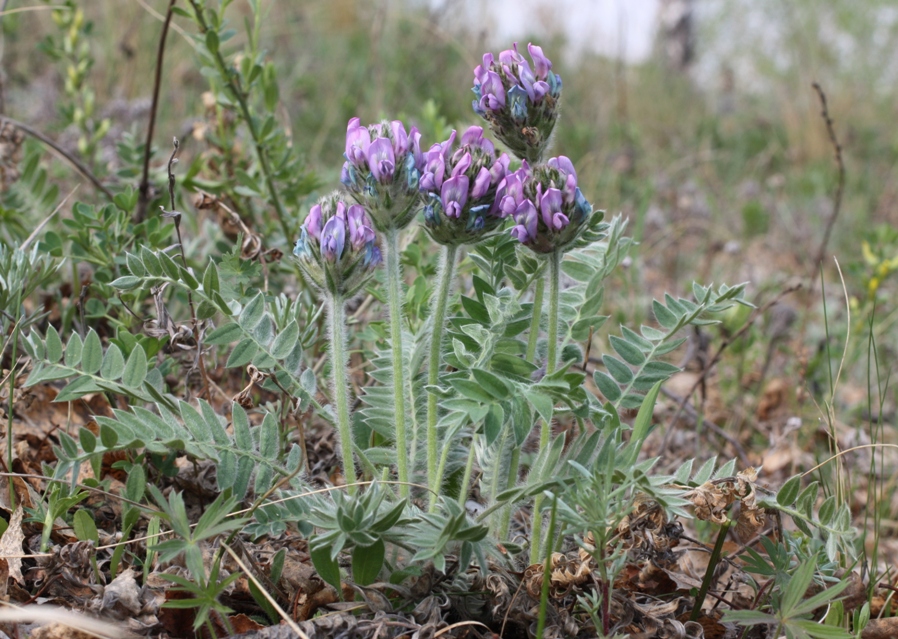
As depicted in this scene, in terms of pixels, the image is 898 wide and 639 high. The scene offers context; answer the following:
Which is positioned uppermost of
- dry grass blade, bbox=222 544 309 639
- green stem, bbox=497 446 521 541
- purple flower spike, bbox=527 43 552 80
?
purple flower spike, bbox=527 43 552 80

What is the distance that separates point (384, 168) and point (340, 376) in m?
0.37

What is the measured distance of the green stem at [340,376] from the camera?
4.74 feet

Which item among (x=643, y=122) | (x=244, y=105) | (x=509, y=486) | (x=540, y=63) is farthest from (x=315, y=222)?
(x=643, y=122)

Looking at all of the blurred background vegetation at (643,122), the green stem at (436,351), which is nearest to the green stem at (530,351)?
the green stem at (436,351)

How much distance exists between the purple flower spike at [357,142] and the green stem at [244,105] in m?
0.85

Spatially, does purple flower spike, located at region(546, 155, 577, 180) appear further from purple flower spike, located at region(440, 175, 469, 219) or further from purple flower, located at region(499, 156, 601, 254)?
purple flower spike, located at region(440, 175, 469, 219)

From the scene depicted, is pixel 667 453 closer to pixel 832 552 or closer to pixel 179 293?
pixel 832 552

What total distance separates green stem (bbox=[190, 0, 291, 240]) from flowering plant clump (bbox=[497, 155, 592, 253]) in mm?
1030

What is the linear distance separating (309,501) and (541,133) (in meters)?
0.77

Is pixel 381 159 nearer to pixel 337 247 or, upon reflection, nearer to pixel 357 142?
pixel 357 142

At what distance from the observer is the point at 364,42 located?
23.8 feet

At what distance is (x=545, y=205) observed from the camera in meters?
1.31

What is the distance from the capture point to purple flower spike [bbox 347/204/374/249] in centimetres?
139

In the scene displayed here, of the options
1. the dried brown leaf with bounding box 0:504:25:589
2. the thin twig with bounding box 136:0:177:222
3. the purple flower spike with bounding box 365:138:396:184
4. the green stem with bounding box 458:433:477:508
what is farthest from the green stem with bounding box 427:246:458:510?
the thin twig with bounding box 136:0:177:222
